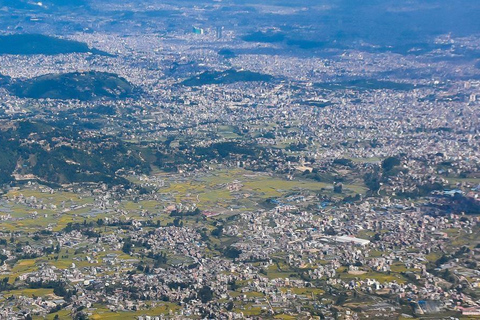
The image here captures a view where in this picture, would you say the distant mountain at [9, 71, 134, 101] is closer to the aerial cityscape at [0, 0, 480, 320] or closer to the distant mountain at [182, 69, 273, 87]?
the aerial cityscape at [0, 0, 480, 320]

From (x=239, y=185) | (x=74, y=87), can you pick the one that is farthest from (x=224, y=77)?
(x=239, y=185)

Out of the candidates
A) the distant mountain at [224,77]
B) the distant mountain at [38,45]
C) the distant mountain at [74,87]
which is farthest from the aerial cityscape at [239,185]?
the distant mountain at [38,45]

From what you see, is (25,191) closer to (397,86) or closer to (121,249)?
(121,249)

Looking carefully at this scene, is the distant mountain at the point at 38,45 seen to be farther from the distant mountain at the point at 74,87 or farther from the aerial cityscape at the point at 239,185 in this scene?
the distant mountain at the point at 74,87

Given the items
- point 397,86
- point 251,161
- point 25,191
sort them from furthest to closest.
Answer: point 397,86 → point 251,161 → point 25,191

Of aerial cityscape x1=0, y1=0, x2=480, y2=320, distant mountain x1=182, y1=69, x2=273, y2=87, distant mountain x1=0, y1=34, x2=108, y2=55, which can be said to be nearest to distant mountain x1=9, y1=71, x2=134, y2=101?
aerial cityscape x1=0, y1=0, x2=480, y2=320

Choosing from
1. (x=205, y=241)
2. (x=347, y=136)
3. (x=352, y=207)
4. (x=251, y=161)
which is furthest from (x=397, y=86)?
(x=205, y=241)

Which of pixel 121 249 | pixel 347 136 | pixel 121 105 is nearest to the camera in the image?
pixel 121 249
